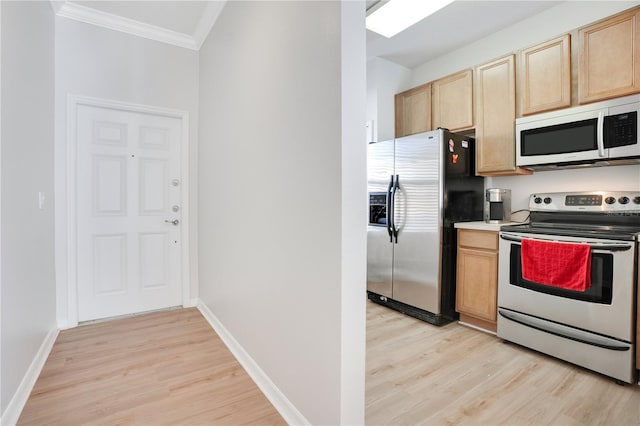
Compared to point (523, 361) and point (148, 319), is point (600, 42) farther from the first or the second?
point (148, 319)

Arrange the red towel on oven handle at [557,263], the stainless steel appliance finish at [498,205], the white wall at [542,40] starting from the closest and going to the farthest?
the red towel on oven handle at [557,263], the white wall at [542,40], the stainless steel appliance finish at [498,205]

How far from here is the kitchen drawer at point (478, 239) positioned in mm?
2637

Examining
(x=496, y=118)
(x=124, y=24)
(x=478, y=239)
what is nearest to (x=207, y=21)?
(x=124, y=24)

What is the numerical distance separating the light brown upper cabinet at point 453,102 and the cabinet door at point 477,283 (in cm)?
128

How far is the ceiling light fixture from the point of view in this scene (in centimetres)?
242

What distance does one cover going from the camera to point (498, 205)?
2.97 m

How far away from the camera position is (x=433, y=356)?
7.45 ft

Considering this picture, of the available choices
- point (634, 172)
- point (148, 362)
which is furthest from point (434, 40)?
point (148, 362)

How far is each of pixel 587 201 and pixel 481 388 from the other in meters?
1.68

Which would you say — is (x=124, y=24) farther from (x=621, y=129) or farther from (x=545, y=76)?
(x=621, y=129)

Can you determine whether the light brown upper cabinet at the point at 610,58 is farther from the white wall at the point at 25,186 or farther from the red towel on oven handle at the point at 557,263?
the white wall at the point at 25,186

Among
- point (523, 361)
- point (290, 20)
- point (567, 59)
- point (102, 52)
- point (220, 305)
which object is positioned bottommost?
point (523, 361)

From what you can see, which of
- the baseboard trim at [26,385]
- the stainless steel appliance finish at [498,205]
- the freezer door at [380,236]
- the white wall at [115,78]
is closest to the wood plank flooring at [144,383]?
the baseboard trim at [26,385]

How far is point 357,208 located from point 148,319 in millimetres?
2598
